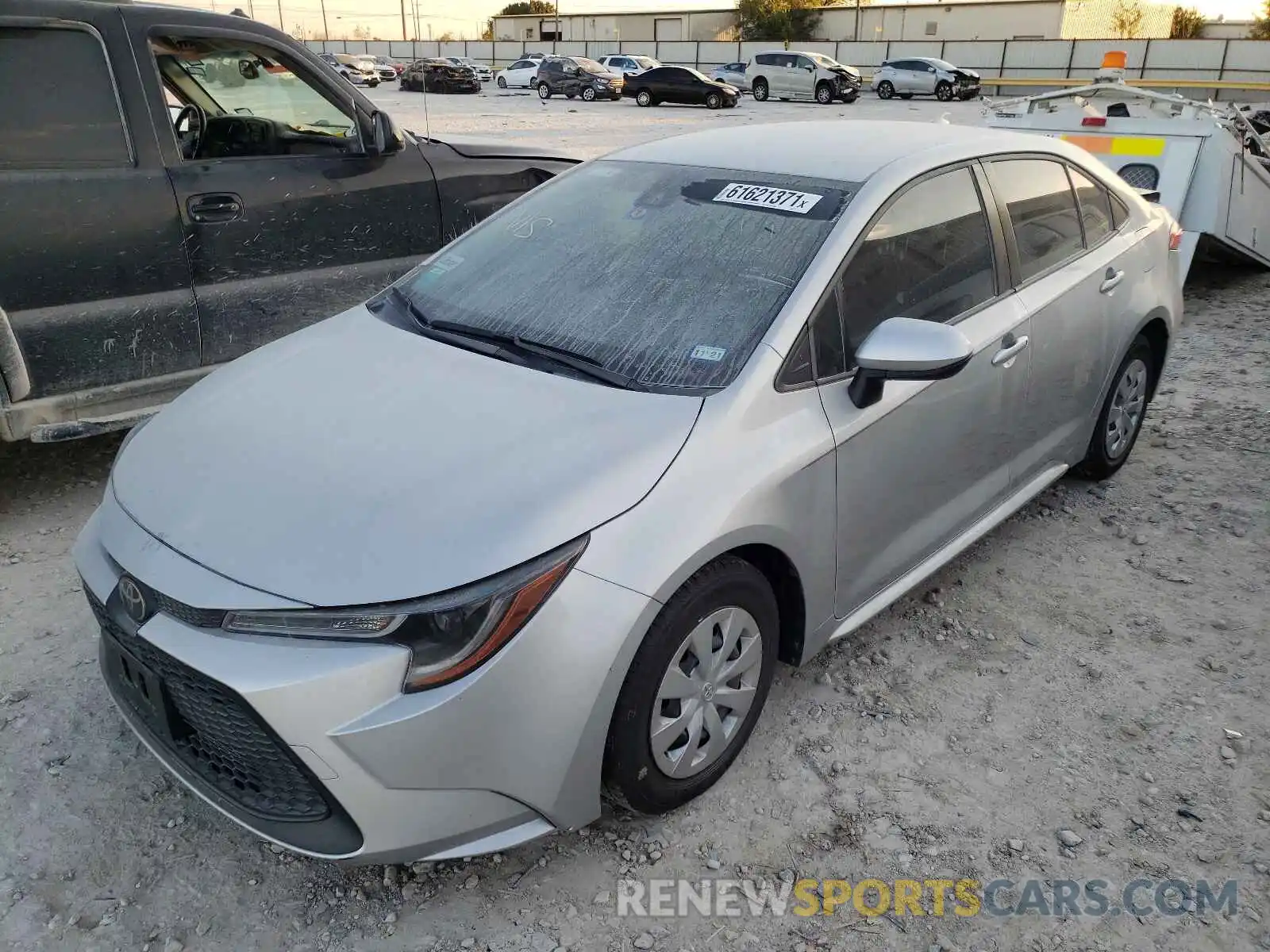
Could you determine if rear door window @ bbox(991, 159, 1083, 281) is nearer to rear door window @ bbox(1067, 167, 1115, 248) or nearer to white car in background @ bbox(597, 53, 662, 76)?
rear door window @ bbox(1067, 167, 1115, 248)

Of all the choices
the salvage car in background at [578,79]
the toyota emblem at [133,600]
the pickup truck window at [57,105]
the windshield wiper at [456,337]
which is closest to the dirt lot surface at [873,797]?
the toyota emblem at [133,600]

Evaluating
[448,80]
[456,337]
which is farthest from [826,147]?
[448,80]

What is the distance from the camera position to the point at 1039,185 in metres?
3.59

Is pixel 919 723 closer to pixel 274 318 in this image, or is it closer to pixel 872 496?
pixel 872 496

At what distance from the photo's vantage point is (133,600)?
2184mm

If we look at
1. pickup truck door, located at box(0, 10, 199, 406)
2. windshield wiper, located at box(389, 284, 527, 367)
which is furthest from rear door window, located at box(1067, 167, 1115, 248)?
pickup truck door, located at box(0, 10, 199, 406)

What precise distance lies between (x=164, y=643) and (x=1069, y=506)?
12.2ft

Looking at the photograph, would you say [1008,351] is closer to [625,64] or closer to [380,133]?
[380,133]

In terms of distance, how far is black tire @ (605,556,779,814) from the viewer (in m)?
2.21

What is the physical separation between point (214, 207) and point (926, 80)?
121 feet

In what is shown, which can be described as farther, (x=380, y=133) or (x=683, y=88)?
(x=683, y=88)

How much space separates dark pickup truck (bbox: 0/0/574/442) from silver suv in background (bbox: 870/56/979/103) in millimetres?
35335

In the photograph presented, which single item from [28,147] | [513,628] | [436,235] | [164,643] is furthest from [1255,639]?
[28,147]

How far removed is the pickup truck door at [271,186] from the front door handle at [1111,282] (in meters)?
3.10
